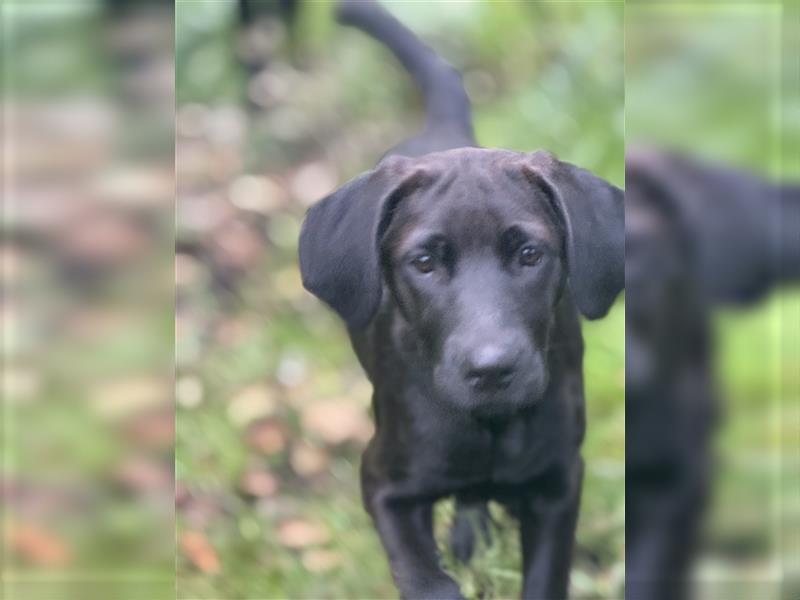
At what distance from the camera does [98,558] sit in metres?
2.49

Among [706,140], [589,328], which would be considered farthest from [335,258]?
[706,140]

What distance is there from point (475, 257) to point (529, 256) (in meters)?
0.10

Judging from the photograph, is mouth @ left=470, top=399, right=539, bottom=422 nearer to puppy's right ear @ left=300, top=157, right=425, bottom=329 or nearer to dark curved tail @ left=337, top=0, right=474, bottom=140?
puppy's right ear @ left=300, top=157, right=425, bottom=329

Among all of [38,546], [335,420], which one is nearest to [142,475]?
[38,546]

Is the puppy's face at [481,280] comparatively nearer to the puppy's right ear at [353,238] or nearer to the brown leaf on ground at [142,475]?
the puppy's right ear at [353,238]

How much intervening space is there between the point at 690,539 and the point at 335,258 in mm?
878

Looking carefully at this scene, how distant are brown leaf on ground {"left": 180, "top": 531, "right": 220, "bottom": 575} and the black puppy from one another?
1.48 feet

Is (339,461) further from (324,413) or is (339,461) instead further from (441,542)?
(441,542)

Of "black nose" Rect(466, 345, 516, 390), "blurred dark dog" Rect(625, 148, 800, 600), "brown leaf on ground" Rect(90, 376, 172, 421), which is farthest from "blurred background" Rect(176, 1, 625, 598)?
"black nose" Rect(466, 345, 516, 390)

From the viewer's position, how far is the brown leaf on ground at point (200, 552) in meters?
2.64

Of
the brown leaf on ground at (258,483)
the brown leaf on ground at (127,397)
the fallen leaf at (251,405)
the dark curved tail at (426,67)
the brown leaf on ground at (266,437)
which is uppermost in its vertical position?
the dark curved tail at (426,67)

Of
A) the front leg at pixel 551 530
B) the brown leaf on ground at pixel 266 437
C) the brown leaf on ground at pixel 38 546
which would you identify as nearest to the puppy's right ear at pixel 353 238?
the front leg at pixel 551 530

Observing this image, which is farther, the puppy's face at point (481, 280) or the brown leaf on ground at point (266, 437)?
the brown leaf on ground at point (266, 437)

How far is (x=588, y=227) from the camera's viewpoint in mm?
2219
